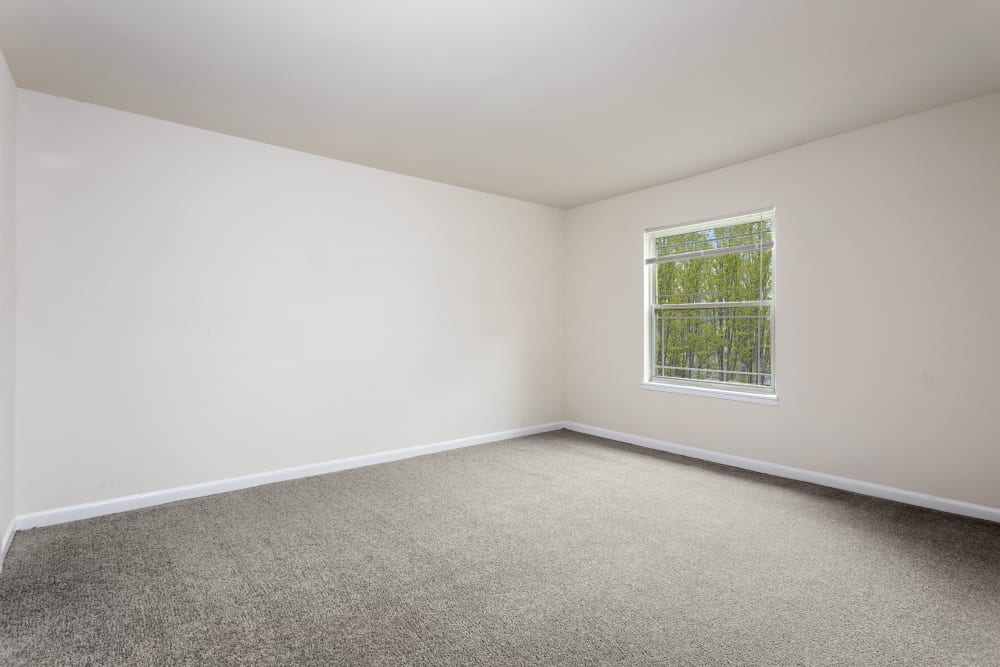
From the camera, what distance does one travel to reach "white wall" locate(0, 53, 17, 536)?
8.48 feet

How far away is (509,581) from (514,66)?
261 cm

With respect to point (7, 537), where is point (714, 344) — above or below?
above

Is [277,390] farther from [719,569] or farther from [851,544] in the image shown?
[851,544]

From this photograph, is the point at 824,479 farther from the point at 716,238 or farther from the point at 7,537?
the point at 7,537

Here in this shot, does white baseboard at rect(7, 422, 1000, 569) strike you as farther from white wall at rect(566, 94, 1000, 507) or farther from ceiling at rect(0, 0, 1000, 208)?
ceiling at rect(0, 0, 1000, 208)

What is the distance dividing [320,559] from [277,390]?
1.75 meters

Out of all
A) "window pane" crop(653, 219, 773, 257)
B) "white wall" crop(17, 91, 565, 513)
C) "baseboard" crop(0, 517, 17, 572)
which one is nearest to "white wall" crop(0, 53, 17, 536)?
"baseboard" crop(0, 517, 17, 572)

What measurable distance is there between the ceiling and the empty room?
2 centimetres

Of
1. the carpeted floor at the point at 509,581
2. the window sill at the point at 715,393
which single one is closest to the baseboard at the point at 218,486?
the carpeted floor at the point at 509,581

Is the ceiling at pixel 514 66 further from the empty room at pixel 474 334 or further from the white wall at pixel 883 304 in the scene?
the white wall at pixel 883 304

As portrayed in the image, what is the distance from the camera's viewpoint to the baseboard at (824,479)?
10.3 ft

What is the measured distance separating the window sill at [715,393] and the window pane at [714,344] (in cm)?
12

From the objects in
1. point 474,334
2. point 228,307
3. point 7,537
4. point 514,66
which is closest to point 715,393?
point 474,334

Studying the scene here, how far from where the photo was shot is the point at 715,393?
14.7ft
